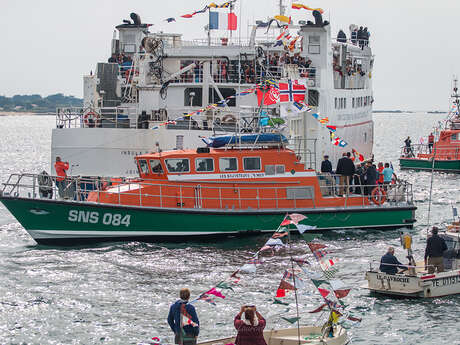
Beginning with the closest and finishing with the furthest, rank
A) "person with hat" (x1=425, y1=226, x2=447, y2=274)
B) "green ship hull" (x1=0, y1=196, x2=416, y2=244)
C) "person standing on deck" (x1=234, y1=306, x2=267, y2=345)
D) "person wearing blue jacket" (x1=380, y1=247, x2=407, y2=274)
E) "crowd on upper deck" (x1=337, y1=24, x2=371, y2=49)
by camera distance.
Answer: "person standing on deck" (x1=234, y1=306, x2=267, y2=345) → "person wearing blue jacket" (x1=380, y1=247, x2=407, y2=274) → "person with hat" (x1=425, y1=226, x2=447, y2=274) → "green ship hull" (x1=0, y1=196, x2=416, y2=244) → "crowd on upper deck" (x1=337, y1=24, x2=371, y2=49)

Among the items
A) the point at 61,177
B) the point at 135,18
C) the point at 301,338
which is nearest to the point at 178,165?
the point at 61,177

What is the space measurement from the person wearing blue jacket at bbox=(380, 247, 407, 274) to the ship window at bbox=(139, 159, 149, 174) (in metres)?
7.89

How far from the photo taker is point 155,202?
22.7 m

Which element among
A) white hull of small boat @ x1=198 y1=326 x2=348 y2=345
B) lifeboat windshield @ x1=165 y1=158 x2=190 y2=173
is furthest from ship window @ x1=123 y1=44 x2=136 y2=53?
white hull of small boat @ x1=198 y1=326 x2=348 y2=345

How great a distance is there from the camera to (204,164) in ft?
75.0

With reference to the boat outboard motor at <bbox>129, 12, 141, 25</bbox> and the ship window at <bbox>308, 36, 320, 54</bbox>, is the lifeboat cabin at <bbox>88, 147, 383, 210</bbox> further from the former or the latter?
the boat outboard motor at <bbox>129, 12, 141, 25</bbox>

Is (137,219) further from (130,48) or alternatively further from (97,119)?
(130,48)

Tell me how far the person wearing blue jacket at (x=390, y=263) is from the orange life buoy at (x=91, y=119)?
1506cm

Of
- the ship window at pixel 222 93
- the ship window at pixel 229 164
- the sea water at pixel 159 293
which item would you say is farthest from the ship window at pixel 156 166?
the ship window at pixel 222 93

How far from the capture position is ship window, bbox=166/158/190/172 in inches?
897

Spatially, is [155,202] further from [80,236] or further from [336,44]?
[336,44]

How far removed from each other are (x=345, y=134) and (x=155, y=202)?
19956 mm

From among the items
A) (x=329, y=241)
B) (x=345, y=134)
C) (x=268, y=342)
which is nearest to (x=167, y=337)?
(x=268, y=342)

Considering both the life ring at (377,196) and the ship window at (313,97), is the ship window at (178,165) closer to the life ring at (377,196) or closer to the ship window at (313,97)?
the life ring at (377,196)
